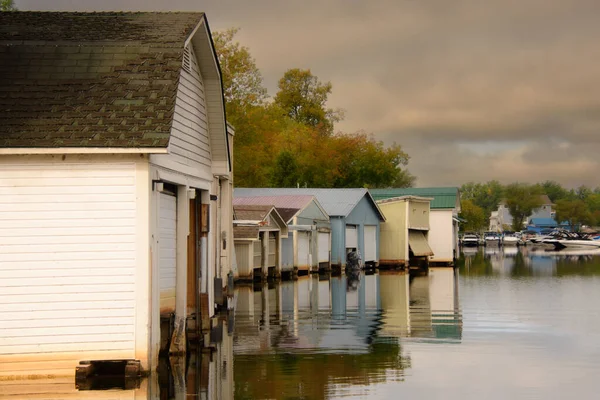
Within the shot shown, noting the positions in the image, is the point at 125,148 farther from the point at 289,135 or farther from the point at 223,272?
the point at 289,135

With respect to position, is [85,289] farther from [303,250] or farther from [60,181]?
[303,250]

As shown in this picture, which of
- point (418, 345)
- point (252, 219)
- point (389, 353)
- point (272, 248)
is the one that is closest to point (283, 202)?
point (272, 248)

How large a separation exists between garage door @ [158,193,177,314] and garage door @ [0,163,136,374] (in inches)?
70.7

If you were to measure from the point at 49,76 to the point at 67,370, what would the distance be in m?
5.38

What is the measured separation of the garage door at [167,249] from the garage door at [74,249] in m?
1.80

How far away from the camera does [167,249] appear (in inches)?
752

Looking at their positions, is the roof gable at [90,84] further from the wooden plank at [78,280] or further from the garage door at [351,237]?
the garage door at [351,237]

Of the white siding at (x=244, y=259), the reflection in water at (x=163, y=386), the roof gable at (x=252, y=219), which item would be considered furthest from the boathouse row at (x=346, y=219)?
the reflection in water at (x=163, y=386)

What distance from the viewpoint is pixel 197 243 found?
72.1 ft

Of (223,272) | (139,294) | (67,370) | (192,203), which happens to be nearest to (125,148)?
(139,294)

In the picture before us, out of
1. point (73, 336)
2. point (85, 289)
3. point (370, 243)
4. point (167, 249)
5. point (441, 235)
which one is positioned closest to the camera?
point (73, 336)

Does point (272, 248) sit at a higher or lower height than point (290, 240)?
lower

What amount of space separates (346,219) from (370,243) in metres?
5.51

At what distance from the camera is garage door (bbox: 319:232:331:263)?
62.7m
